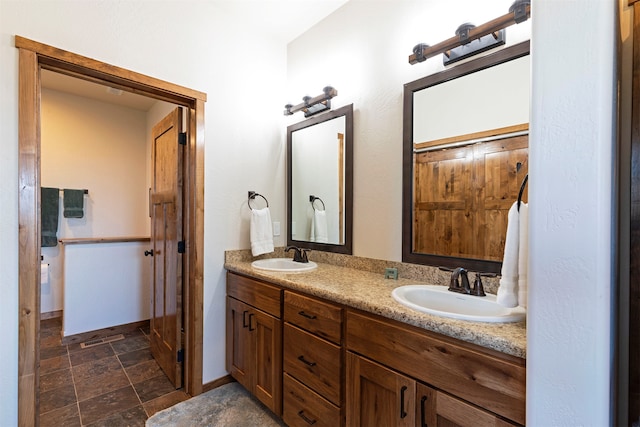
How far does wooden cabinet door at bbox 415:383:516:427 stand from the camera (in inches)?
36.4

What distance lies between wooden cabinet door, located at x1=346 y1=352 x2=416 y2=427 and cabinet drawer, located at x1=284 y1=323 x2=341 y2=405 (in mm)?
82

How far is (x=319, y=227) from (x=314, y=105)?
36.6 inches

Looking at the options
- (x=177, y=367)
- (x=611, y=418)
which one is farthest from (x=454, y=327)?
(x=177, y=367)

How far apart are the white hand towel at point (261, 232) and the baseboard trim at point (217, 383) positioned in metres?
0.92

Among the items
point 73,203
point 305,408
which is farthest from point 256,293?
point 73,203

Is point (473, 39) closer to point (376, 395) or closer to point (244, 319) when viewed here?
point (376, 395)

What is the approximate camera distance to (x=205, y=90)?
207 centimetres

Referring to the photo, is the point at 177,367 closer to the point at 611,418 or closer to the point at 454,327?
the point at 454,327

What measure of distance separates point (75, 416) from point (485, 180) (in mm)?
2709

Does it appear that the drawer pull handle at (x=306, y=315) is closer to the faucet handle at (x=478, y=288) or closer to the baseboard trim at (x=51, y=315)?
the faucet handle at (x=478, y=288)

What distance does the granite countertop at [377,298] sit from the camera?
35.6 inches

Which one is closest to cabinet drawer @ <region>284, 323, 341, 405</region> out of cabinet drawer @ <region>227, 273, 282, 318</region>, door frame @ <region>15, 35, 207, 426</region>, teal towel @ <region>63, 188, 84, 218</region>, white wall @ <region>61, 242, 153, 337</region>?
cabinet drawer @ <region>227, 273, 282, 318</region>

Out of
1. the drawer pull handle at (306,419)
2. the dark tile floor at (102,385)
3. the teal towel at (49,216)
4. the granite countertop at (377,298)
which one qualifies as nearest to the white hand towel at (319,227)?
the granite countertop at (377,298)

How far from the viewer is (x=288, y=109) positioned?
2406 mm
